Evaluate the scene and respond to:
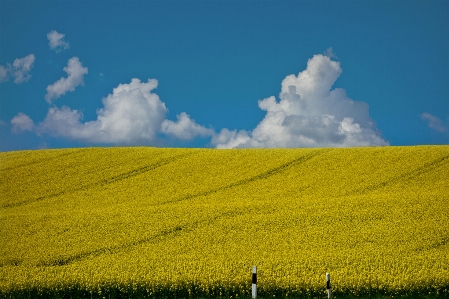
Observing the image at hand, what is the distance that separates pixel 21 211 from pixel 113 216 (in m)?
6.09

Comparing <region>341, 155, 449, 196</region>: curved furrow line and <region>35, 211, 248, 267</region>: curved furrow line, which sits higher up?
<region>341, 155, 449, 196</region>: curved furrow line

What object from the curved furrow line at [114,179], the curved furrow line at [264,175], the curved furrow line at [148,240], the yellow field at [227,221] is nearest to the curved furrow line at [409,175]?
the yellow field at [227,221]

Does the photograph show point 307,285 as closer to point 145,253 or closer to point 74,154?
point 145,253

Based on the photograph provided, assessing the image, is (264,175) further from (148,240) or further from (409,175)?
(148,240)

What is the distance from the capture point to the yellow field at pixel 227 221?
43.5ft

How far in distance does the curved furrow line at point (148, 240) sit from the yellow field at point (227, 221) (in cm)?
6

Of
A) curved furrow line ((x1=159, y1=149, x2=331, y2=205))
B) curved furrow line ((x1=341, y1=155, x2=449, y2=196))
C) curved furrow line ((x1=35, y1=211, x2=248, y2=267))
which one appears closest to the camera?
curved furrow line ((x1=35, y1=211, x2=248, y2=267))

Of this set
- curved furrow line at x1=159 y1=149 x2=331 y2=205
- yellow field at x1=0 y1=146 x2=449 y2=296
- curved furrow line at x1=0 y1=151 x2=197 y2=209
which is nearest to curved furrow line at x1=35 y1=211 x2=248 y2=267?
yellow field at x1=0 y1=146 x2=449 y2=296

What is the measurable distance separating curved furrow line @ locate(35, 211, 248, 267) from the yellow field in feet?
0.19

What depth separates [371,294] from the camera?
12.2 m

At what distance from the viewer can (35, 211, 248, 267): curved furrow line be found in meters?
16.7

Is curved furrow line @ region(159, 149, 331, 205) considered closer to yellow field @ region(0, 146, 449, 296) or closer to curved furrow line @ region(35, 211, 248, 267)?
yellow field @ region(0, 146, 449, 296)

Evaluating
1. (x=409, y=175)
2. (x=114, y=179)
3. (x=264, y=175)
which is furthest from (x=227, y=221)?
(x=409, y=175)

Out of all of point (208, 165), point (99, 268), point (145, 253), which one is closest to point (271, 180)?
point (208, 165)
